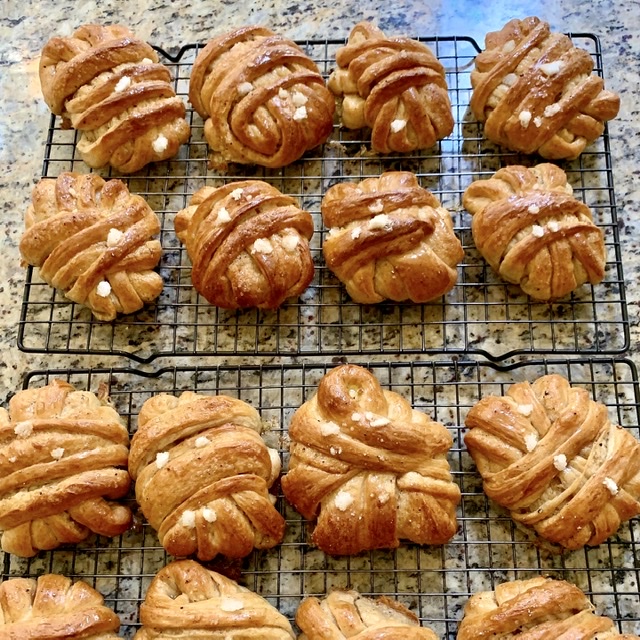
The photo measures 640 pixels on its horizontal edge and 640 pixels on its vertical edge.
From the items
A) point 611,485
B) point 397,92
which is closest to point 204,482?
point 611,485

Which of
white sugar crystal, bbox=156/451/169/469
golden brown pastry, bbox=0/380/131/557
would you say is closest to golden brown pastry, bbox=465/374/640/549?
white sugar crystal, bbox=156/451/169/469

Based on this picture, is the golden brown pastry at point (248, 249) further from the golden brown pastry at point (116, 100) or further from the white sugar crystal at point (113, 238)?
the golden brown pastry at point (116, 100)

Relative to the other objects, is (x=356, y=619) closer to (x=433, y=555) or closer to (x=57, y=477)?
(x=433, y=555)

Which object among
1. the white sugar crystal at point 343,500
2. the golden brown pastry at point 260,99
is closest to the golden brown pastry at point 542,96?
the golden brown pastry at point 260,99

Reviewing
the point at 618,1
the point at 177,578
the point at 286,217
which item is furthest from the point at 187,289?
the point at 618,1

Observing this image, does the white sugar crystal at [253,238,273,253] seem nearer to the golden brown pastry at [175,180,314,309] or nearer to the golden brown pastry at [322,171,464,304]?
the golden brown pastry at [175,180,314,309]
